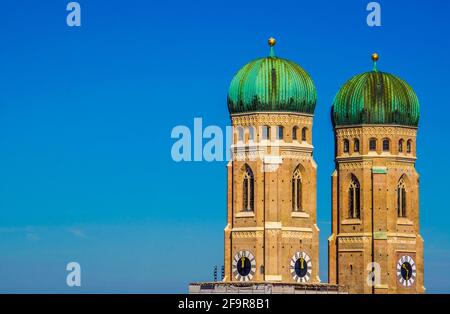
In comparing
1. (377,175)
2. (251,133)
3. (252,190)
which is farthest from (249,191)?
(377,175)

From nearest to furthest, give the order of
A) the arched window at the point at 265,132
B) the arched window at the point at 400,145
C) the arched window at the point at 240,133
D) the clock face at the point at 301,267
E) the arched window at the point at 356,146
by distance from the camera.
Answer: the clock face at the point at 301,267 → the arched window at the point at 265,132 → the arched window at the point at 240,133 → the arched window at the point at 400,145 → the arched window at the point at 356,146

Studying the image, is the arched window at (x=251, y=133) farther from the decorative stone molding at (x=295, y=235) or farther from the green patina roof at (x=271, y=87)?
the decorative stone molding at (x=295, y=235)

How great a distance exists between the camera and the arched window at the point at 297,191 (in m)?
195

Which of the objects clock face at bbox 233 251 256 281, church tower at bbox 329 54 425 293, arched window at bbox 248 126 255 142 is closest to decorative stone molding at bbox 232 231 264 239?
clock face at bbox 233 251 256 281

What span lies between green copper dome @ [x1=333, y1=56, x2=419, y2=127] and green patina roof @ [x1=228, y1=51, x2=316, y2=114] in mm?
4956

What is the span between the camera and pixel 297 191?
19550 centimetres

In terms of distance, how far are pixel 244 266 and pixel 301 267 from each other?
4778 millimetres

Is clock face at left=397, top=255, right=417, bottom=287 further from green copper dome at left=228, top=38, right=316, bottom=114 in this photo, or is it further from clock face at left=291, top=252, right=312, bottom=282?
green copper dome at left=228, top=38, right=316, bottom=114

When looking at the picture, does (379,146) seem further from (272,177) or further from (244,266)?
(244,266)

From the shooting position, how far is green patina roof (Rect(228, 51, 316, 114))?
194375 millimetres

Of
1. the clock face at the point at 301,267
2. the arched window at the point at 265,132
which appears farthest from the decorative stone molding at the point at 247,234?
the arched window at the point at 265,132
